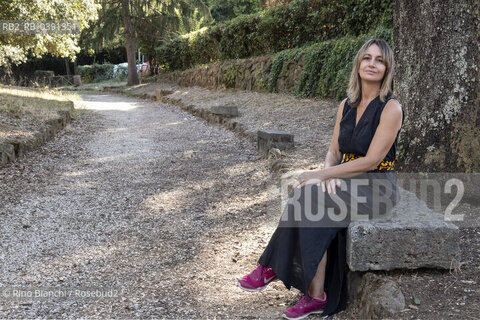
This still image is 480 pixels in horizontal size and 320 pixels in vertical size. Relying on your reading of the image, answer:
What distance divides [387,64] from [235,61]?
12.1 meters

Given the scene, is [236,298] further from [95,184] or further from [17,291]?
Answer: [95,184]

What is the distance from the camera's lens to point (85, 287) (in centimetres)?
324

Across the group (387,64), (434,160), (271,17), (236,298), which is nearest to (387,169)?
(387,64)

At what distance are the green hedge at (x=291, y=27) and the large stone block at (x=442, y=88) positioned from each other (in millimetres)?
4611

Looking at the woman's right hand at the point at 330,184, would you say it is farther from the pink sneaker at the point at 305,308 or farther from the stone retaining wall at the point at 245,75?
the stone retaining wall at the point at 245,75

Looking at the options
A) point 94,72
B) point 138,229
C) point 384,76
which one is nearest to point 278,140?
point 138,229

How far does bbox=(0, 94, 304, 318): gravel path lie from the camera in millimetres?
3049

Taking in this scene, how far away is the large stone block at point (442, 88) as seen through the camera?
3607mm

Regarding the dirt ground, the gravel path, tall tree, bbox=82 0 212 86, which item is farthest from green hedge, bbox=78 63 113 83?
the gravel path

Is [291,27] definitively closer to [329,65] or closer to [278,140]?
[329,65]

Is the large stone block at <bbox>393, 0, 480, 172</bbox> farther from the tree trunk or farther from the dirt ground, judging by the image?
the tree trunk

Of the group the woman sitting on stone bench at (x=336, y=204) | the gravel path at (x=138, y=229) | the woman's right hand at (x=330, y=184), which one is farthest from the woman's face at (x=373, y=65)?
the gravel path at (x=138, y=229)

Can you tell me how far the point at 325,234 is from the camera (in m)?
2.69

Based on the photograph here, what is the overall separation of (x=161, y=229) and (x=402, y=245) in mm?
2409
